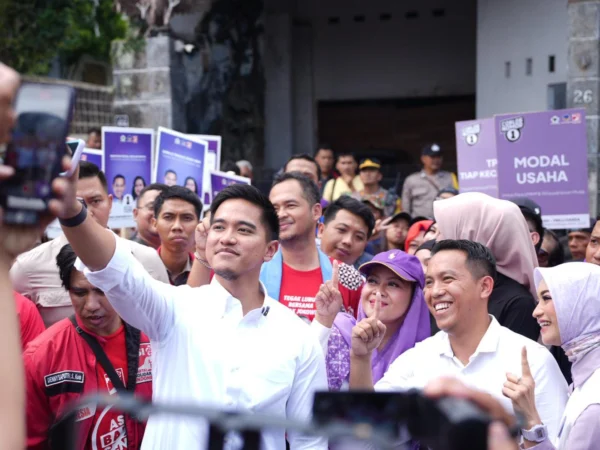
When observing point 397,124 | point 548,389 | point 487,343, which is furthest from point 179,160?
point 397,124

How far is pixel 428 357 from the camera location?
368 cm

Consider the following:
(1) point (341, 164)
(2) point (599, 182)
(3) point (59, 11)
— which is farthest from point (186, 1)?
(3) point (59, 11)

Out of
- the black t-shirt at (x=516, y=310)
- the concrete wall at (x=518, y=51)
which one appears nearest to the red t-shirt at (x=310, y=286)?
the black t-shirt at (x=516, y=310)

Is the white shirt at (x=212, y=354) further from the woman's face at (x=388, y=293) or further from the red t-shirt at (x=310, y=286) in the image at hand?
the red t-shirt at (x=310, y=286)

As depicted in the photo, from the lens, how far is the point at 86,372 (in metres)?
3.46

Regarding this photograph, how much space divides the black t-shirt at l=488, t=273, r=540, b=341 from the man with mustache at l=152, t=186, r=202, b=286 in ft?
6.35

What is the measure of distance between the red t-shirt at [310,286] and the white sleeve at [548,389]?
1.40m

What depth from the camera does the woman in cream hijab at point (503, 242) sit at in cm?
427

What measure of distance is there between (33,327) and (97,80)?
1759cm

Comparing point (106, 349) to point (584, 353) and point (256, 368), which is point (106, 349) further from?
point (584, 353)

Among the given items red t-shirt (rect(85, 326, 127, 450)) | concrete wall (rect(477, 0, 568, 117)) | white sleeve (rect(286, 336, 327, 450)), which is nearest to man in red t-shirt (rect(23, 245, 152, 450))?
red t-shirt (rect(85, 326, 127, 450))

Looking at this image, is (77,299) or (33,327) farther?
(33,327)

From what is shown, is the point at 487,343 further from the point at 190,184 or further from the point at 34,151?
the point at 190,184

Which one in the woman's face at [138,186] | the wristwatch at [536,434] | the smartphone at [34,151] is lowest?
the wristwatch at [536,434]
